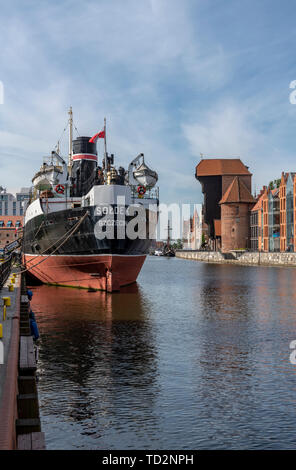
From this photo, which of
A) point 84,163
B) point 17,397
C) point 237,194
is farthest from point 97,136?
point 237,194

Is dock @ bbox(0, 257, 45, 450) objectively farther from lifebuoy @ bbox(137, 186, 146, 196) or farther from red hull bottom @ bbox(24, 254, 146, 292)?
lifebuoy @ bbox(137, 186, 146, 196)

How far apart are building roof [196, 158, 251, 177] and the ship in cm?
9931

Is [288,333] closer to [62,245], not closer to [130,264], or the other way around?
[130,264]

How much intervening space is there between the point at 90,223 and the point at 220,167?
113126 mm

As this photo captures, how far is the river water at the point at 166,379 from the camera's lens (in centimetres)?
1040

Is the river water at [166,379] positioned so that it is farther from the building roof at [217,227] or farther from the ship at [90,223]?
the building roof at [217,227]

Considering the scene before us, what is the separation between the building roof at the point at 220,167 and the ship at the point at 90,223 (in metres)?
99.3

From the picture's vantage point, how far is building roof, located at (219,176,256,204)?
128 meters

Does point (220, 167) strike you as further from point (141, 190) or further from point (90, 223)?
point (90, 223)

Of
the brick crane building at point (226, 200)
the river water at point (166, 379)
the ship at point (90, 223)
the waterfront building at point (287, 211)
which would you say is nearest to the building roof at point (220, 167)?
the brick crane building at point (226, 200)

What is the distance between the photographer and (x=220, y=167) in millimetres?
143250

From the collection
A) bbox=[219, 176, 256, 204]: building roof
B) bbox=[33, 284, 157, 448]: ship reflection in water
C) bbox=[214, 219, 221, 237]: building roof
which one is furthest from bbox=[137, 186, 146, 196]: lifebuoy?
bbox=[214, 219, 221, 237]: building roof

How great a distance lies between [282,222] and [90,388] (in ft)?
304
